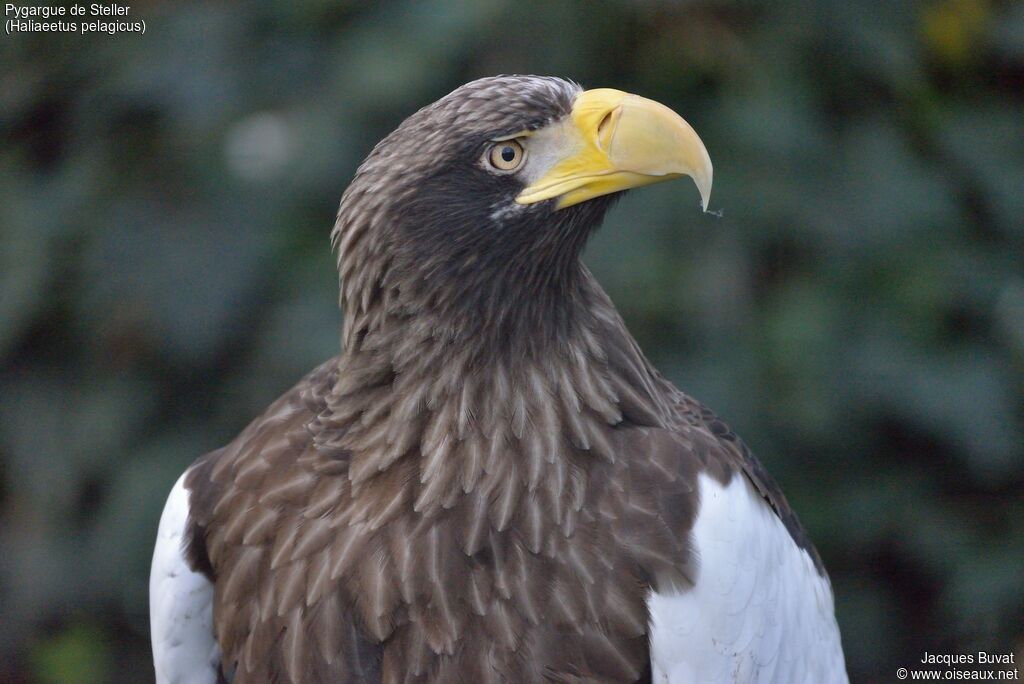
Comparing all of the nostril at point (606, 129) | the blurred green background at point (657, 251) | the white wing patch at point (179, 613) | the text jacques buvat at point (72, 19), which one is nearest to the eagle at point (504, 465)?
the nostril at point (606, 129)

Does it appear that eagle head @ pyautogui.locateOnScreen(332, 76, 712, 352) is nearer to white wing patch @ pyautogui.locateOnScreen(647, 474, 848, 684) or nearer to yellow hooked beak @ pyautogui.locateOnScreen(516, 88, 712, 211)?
yellow hooked beak @ pyautogui.locateOnScreen(516, 88, 712, 211)

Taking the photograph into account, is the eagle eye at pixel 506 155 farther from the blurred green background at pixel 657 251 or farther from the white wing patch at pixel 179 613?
the blurred green background at pixel 657 251

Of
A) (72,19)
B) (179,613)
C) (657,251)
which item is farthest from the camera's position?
(72,19)

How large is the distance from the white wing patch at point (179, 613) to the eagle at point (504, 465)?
0.20 metres

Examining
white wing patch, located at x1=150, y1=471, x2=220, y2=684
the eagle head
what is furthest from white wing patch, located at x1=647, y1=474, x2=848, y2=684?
white wing patch, located at x1=150, y1=471, x2=220, y2=684

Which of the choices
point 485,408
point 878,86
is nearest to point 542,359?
point 485,408

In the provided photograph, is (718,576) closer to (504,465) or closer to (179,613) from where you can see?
(504,465)

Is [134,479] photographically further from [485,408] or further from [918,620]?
[918,620]

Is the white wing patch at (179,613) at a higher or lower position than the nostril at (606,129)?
lower

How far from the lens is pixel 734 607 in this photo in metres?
2.38

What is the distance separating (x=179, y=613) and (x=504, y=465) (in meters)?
0.81

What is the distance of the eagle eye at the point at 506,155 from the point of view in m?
2.35

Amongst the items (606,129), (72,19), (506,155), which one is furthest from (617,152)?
(72,19)

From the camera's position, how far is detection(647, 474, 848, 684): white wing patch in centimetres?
232
